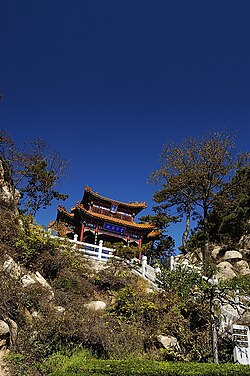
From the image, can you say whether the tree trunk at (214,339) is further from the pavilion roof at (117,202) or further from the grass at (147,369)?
the pavilion roof at (117,202)

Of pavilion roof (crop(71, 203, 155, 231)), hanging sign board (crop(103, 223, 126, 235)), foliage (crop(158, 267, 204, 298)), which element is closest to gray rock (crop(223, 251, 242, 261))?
pavilion roof (crop(71, 203, 155, 231))

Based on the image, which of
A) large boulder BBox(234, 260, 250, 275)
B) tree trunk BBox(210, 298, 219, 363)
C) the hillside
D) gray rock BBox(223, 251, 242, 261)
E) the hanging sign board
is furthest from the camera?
the hanging sign board

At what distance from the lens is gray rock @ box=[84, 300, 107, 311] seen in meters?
8.32

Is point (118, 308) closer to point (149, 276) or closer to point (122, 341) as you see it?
point (122, 341)

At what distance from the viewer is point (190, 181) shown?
50.7 ft

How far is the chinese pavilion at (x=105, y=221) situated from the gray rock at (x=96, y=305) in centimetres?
1176

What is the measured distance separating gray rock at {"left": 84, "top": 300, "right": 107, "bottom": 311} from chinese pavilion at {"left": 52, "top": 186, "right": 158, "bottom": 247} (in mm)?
11762

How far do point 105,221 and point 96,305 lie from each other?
12.8 meters

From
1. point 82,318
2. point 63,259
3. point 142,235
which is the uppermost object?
point 142,235

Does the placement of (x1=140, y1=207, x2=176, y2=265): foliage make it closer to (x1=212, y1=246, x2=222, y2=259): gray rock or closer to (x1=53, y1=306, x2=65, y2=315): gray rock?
(x1=212, y1=246, x2=222, y2=259): gray rock

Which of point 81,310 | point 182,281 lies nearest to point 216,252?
point 182,281

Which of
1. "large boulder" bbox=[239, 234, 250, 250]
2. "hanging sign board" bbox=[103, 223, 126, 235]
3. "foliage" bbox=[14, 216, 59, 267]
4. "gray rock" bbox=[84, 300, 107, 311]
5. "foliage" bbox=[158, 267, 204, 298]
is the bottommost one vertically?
"gray rock" bbox=[84, 300, 107, 311]

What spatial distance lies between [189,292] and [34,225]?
5.64m

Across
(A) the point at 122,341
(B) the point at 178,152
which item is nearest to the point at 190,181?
(B) the point at 178,152
